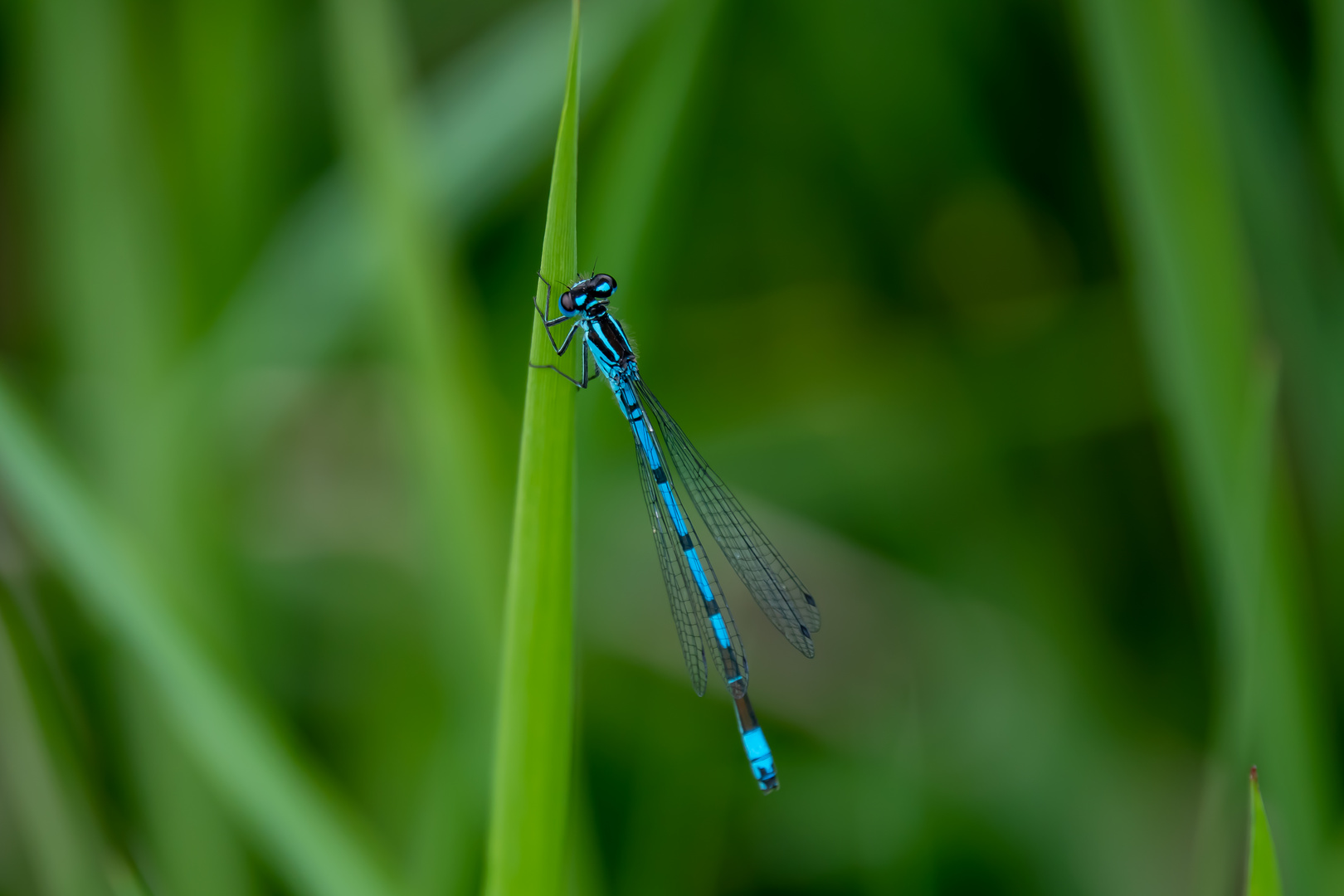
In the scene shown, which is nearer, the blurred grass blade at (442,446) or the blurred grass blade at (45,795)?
the blurred grass blade at (45,795)

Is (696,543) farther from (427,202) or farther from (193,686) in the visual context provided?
(193,686)

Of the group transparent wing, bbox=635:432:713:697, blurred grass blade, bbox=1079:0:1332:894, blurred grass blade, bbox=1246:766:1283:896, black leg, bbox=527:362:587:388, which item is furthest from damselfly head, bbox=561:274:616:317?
blurred grass blade, bbox=1246:766:1283:896

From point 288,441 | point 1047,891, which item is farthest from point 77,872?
point 1047,891

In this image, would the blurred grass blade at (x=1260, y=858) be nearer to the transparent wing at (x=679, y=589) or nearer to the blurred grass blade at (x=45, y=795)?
the transparent wing at (x=679, y=589)

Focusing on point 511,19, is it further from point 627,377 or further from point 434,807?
point 434,807

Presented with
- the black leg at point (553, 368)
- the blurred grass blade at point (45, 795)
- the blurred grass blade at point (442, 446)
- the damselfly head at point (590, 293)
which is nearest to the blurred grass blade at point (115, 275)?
the blurred grass blade at point (45, 795)

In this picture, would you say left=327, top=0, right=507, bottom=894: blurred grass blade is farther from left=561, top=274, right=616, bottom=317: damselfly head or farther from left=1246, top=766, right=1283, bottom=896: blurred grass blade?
left=1246, top=766, right=1283, bottom=896: blurred grass blade
